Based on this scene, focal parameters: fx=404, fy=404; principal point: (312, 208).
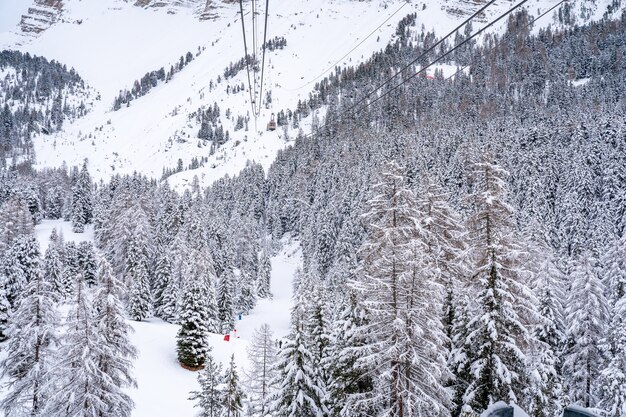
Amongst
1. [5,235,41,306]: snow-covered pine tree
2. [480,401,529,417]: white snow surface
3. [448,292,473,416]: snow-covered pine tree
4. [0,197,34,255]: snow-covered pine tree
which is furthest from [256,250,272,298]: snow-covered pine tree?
[480,401,529,417]: white snow surface

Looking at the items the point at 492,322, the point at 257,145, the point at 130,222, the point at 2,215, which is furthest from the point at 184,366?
the point at 257,145

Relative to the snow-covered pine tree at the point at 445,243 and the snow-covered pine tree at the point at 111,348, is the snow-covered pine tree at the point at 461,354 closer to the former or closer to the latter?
the snow-covered pine tree at the point at 445,243

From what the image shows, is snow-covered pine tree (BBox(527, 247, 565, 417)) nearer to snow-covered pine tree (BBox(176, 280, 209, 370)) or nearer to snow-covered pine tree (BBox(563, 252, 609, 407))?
snow-covered pine tree (BBox(563, 252, 609, 407))

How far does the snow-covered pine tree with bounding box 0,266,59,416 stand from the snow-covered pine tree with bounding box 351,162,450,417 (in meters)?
16.6

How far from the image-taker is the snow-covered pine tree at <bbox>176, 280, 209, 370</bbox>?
119 feet

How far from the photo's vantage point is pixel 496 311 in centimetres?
1536

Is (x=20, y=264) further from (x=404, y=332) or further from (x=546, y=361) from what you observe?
(x=546, y=361)

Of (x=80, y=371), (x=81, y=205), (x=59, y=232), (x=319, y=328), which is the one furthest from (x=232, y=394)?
(x=81, y=205)

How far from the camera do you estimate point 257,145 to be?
18638 centimetres

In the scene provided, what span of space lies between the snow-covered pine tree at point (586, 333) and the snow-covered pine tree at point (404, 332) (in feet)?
58.1

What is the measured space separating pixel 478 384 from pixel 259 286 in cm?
6470

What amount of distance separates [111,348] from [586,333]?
1141 inches

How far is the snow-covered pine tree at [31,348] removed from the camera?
67.2 feet

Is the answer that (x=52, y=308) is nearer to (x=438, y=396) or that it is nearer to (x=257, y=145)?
(x=438, y=396)
